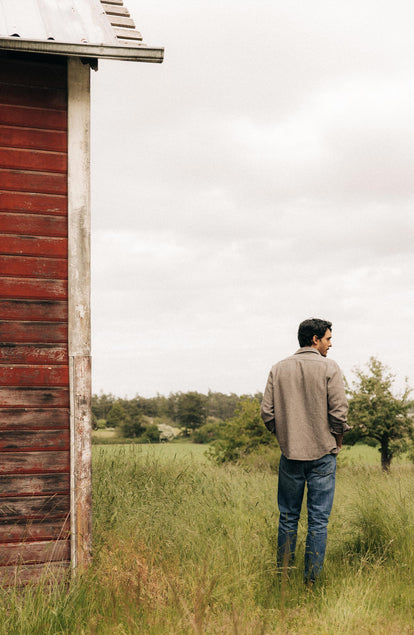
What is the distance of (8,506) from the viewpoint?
417 cm

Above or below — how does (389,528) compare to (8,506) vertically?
below

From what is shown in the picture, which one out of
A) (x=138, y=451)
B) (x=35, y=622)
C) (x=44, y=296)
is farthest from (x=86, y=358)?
(x=138, y=451)

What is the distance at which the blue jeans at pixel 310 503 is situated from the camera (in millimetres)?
4773

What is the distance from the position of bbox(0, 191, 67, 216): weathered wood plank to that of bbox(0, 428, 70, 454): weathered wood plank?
156 cm

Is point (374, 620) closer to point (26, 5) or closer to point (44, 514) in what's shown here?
point (44, 514)

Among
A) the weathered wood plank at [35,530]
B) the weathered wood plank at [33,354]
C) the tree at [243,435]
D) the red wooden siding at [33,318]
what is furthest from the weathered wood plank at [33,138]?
the tree at [243,435]

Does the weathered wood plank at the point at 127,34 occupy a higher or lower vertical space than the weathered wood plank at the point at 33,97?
higher

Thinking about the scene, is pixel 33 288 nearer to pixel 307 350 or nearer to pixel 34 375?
pixel 34 375

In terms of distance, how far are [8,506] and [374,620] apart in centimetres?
249

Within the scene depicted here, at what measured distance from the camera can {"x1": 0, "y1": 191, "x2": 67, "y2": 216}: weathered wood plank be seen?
4.27 metres

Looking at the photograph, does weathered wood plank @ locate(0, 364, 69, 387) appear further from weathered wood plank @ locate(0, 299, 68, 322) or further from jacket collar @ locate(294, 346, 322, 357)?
jacket collar @ locate(294, 346, 322, 357)

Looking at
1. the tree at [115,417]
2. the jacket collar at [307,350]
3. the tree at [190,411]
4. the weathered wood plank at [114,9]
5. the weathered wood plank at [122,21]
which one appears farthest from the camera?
the tree at [190,411]

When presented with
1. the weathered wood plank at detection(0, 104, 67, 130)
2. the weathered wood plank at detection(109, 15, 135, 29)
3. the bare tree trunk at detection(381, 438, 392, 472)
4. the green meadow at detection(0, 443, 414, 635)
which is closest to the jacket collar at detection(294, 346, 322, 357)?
the green meadow at detection(0, 443, 414, 635)

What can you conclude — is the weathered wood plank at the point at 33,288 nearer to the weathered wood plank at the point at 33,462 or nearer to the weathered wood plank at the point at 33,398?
the weathered wood plank at the point at 33,398
